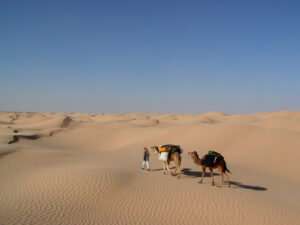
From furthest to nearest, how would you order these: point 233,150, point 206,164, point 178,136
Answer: point 178,136
point 233,150
point 206,164

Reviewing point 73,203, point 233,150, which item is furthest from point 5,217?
point 233,150

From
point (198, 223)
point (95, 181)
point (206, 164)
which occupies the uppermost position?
point (206, 164)

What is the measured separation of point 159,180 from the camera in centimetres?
985

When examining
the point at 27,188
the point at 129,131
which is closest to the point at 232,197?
the point at 27,188

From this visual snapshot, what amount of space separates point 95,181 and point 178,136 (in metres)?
17.9

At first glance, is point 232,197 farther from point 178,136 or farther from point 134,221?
point 178,136

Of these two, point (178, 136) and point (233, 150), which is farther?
point (178, 136)

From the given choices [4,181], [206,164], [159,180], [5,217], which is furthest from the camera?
[4,181]

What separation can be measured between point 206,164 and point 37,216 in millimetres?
5942

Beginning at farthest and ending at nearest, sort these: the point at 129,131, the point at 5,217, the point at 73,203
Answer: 1. the point at 129,131
2. the point at 73,203
3. the point at 5,217

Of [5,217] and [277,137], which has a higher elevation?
[277,137]

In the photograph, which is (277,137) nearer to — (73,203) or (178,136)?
(178,136)

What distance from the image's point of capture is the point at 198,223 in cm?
671

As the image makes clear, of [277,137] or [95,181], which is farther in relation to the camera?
[277,137]
